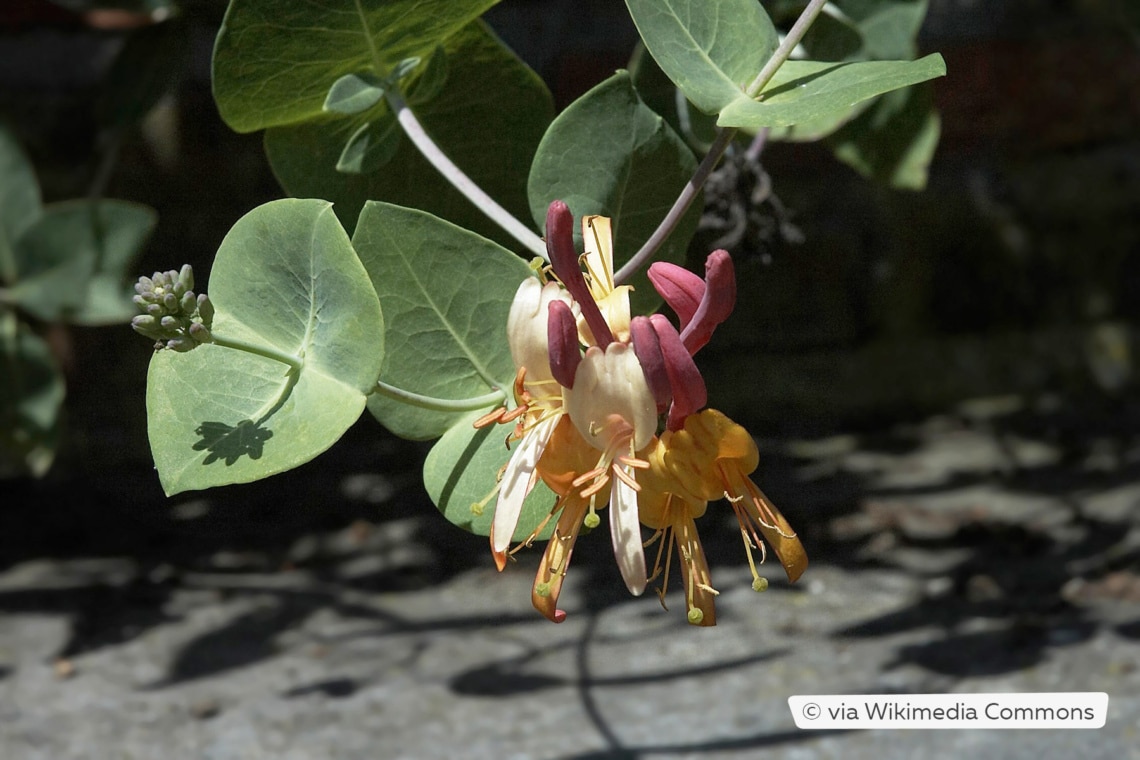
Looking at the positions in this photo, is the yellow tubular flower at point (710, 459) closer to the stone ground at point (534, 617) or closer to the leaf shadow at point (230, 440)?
the leaf shadow at point (230, 440)

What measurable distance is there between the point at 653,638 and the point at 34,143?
66 cm

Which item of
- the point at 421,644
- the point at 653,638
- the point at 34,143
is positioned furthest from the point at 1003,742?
the point at 34,143

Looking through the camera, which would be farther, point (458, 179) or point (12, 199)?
point (12, 199)

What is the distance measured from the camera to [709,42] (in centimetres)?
29

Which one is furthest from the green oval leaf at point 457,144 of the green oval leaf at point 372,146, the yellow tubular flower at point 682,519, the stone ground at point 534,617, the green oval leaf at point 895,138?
the stone ground at point 534,617

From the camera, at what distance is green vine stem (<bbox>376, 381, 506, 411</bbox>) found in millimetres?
280

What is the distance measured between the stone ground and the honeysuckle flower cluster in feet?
1.33

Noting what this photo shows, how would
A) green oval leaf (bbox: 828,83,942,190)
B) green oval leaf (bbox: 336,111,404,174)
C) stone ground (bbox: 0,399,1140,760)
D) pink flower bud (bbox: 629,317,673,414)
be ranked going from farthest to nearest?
1. stone ground (bbox: 0,399,1140,760)
2. green oval leaf (bbox: 828,83,942,190)
3. green oval leaf (bbox: 336,111,404,174)
4. pink flower bud (bbox: 629,317,673,414)
